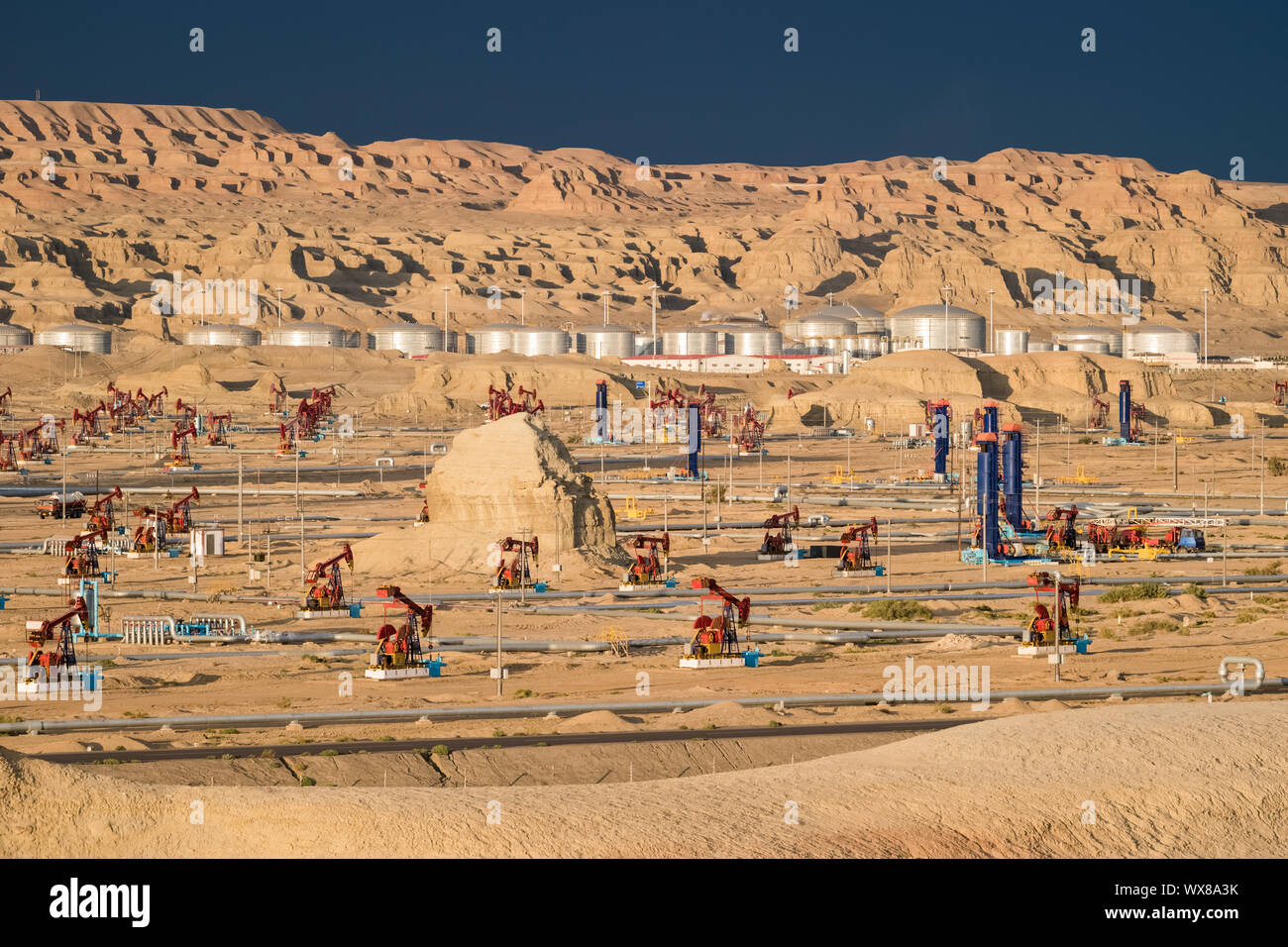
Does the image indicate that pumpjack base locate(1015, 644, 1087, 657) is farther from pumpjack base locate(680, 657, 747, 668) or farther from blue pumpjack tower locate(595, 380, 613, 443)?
blue pumpjack tower locate(595, 380, 613, 443)

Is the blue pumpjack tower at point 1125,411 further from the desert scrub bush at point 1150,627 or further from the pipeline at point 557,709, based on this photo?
the pipeline at point 557,709

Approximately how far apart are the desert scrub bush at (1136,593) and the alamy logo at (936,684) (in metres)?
16.7

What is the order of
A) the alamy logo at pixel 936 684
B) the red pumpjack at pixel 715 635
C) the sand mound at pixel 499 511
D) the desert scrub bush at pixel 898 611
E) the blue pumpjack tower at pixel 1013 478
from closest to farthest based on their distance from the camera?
1. the alamy logo at pixel 936 684
2. the red pumpjack at pixel 715 635
3. the desert scrub bush at pixel 898 611
4. the sand mound at pixel 499 511
5. the blue pumpjack tower at pixel 1013 478

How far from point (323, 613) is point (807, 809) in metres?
35.5

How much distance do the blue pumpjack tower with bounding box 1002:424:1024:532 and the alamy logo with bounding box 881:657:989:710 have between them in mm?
34514

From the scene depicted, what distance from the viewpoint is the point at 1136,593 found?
6250 centimetres

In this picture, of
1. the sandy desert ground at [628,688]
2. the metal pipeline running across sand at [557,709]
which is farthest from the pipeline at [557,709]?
the sandy desert ground at [628,688]

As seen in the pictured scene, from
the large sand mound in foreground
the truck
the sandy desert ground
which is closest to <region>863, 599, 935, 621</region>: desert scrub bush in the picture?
the sandy desert ground

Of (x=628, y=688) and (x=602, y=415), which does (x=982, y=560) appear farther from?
(x=602, y=415)

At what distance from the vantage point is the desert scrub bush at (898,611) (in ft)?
190
